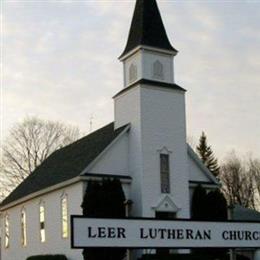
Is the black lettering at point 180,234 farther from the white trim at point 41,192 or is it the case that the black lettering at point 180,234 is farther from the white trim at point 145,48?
the white trim at point 145,48

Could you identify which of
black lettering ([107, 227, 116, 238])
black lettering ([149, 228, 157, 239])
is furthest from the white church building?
black lettering ([107, 227, 116, 238])

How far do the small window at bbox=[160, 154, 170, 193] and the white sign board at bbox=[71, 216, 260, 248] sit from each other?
16679 millimetres

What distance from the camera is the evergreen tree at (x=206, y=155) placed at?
3405 inches

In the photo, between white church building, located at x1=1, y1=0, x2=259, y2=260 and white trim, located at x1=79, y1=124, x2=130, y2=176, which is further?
white church building, located at x1=1, y1=0, x2=259, y2=260

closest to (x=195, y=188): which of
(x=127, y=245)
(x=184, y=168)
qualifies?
(x=184, y=168)

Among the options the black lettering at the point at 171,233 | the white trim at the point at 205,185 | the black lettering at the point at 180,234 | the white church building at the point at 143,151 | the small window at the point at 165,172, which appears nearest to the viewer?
the black lettering at the point at 171,233

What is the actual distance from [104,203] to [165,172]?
14.8ft

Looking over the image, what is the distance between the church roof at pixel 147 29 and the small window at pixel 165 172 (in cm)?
631

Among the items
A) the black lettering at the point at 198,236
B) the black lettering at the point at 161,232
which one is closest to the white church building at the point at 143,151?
the black lettering at the point at 198,236

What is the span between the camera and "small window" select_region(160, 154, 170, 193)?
110 feet

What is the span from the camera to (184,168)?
34406 millimetres

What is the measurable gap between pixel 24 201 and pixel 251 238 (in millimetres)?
27584

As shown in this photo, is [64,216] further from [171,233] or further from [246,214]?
[171,233]

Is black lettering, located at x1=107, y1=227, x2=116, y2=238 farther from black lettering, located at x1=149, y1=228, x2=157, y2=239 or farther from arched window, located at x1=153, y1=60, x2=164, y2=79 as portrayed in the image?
arched window, located at x1=153, y1=60, x2=164, y2=79
